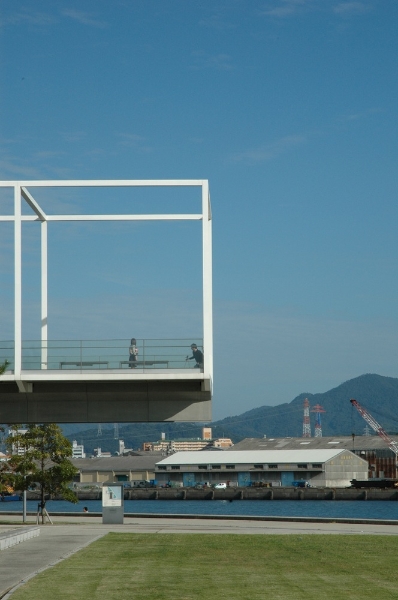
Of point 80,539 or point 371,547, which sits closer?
point 371,547

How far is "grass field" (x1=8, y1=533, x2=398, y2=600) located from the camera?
19.4 metres

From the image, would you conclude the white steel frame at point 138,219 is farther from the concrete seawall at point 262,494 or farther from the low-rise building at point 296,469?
the low-rise building at point 296,469

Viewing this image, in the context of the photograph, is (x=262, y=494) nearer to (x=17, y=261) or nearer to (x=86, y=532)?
(x=86, y=532)

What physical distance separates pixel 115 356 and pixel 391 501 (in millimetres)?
130871

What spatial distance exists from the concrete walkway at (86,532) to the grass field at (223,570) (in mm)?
610

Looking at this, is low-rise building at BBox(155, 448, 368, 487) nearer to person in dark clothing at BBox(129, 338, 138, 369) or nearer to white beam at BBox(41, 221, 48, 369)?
white beam at BBox(41, 221, 48, 369)

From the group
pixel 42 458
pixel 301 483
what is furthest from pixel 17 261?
pixel 301 483

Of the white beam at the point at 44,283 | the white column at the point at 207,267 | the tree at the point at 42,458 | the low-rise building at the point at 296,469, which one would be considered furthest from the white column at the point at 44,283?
Answer: the low-rise building at the point at 296,469

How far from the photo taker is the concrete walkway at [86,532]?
77.9ft

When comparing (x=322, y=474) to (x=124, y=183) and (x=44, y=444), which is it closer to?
(x=44, y=444)

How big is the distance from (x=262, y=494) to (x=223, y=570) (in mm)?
145878

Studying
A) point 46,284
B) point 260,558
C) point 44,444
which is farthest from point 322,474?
point 260,558

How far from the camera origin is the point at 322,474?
18638 cm

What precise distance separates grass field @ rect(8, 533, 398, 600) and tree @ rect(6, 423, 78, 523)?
74.0ft
